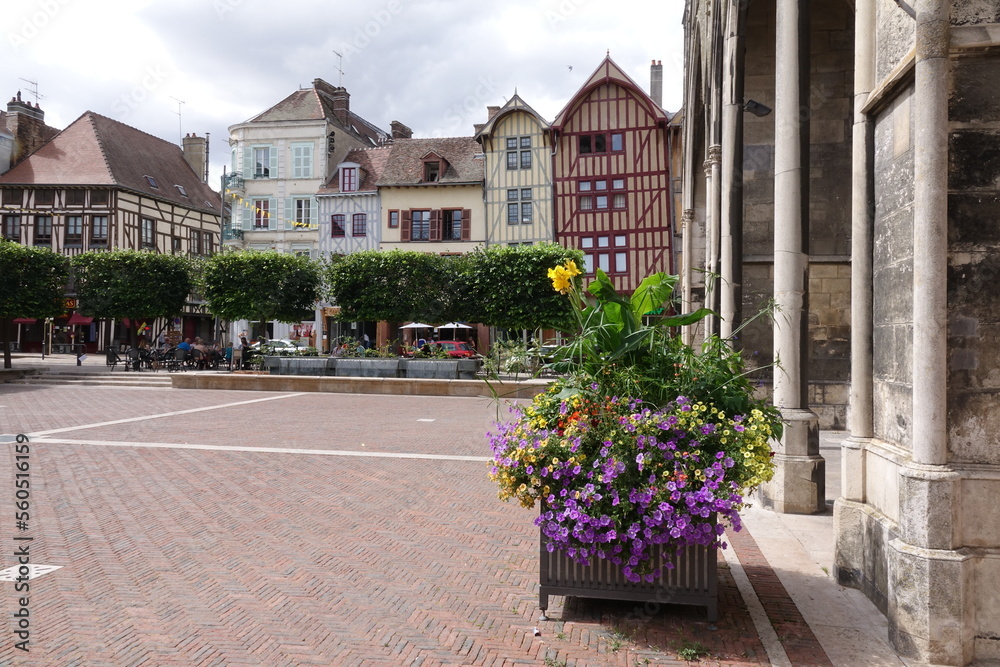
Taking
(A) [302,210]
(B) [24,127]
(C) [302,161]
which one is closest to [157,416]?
(A) [302,210]

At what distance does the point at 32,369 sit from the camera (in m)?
26.0

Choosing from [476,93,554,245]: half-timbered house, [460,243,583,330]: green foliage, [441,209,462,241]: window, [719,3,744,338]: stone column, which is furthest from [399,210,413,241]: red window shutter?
[719,3,744,338]: stone column

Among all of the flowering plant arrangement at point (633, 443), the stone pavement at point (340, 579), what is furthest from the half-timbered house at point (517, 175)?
the flowering plant arrangement at point (633, 443)

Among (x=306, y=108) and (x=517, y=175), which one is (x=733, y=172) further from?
(x=306, y=108)

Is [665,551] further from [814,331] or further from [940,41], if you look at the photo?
[814,331]

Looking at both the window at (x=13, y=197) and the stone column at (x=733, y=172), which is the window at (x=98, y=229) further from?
the stone column at (x=733, y=172)

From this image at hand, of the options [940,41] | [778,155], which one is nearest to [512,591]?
[940,41]

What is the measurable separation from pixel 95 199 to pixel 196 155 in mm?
11590

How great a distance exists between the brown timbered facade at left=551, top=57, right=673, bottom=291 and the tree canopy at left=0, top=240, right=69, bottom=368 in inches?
874

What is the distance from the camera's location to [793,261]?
7.16 m

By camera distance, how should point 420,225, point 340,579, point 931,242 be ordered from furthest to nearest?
1. point 420,225
2. point 340,579
3. point 931,242

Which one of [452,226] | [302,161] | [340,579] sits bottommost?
[340,579]

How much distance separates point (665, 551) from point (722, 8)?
27.3 feet

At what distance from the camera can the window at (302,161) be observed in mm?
43422
